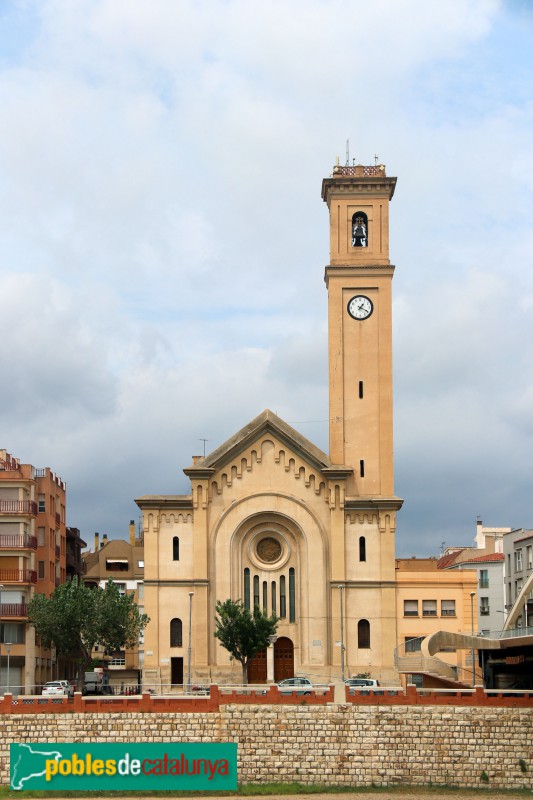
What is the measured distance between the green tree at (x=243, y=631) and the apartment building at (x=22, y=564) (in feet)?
39.8

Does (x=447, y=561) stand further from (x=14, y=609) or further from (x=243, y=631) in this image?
(x=14, y=609)

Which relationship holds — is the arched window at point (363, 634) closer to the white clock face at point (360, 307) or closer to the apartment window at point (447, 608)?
the apartment window at point (447, 608)

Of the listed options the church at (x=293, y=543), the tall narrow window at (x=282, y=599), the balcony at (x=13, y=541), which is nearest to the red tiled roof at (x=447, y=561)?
the church at (x=293, y=543)

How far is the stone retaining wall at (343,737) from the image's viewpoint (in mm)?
54219

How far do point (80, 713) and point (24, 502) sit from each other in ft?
81.8

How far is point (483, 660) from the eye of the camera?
70.8m

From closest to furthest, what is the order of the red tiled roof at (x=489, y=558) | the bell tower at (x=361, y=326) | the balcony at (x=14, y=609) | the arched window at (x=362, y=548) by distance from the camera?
the arched window at (x=362, y=548) < the balcony at (x=14, y=609) < the bell tower at (x=361, y=326) < the red tiled roof at (x=489, y=558)

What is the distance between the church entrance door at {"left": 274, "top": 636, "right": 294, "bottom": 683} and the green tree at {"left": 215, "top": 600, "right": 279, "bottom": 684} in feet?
13.9

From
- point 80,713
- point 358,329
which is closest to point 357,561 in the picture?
point 358,329

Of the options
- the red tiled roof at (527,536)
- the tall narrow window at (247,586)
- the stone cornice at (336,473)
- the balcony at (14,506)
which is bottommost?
the tall narrow window at (247,586)

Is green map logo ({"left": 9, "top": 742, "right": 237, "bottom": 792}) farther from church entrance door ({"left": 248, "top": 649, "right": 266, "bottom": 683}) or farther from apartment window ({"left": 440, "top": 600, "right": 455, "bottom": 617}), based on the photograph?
apartment window ({"left": 440, "top": 600, "right": 455, "bottom": 617})

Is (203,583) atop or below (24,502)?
below

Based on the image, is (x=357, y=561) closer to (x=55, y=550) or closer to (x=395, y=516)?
(x=395, y=516)

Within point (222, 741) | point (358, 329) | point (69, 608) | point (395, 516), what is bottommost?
point (222, 741)
